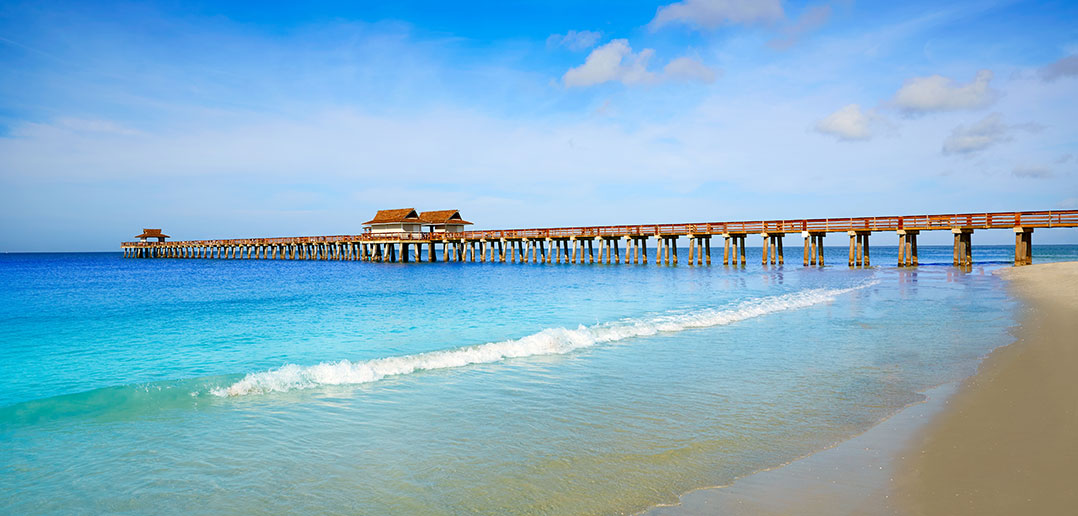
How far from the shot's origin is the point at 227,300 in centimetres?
2417

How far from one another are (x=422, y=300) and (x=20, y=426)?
16215 mm

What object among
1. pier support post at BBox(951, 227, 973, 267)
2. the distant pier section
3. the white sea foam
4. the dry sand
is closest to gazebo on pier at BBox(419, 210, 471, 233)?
the distant pier section

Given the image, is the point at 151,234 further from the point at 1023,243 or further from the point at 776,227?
the point at 1023,243

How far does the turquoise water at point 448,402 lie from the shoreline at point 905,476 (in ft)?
0.78

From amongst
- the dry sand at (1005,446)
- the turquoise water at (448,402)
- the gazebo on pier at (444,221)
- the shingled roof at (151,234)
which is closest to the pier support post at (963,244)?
the turquoise water at (448,402)

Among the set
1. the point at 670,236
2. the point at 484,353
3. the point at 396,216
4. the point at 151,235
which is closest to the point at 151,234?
the point at 151,235

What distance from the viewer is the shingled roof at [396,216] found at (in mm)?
61438

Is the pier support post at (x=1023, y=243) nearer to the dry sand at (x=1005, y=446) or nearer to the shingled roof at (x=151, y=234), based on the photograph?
the dry sand at (x=1005, y=446)

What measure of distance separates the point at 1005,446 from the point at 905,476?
4.22 ft

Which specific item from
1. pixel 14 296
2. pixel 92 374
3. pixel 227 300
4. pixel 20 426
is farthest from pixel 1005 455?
pixel 14 296

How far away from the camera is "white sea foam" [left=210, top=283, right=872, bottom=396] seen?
8859 mm

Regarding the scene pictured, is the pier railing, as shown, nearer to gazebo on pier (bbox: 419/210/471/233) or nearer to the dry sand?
gazebo on pier (bbox: 419/210/471/233)

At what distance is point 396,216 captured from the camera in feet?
203

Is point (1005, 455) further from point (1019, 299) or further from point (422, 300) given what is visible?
point (422, 300)
